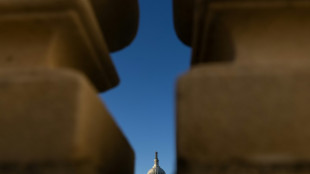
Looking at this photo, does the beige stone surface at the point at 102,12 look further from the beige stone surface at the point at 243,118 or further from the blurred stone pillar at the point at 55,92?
the beige stone surface at the point at 243,118

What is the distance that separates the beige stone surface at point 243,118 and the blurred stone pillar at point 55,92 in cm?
39

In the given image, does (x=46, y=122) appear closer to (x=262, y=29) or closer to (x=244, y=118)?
(x=244, y=118)

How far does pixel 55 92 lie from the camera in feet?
4.25

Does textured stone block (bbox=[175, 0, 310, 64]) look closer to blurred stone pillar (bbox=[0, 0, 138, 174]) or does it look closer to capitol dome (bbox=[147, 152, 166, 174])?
blurred stone pillar (bbox=[0, 0, 138, 174])

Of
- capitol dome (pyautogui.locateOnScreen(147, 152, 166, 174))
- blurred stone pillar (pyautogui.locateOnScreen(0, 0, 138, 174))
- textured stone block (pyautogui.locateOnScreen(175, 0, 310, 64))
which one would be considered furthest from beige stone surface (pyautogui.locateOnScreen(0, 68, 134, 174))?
capitol dome (pyautogui.locateOnScreen(147, 152, 166, 174))

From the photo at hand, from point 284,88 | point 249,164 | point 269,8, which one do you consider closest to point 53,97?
point 249,164

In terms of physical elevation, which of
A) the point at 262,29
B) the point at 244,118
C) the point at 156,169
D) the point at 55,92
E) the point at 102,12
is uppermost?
the point at 102,12

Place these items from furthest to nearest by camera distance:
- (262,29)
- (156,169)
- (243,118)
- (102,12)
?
(156,169), (102,12), (262,29), (243,118)

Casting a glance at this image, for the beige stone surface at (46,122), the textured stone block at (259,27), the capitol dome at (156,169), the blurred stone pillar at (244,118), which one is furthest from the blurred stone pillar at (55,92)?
the capitol dome at (156,169)

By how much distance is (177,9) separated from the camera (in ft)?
7.33

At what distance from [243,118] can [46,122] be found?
2.41ft

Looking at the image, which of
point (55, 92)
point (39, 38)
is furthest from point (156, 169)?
Answer: point (55, 92)

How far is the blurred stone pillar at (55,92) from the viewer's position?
4.09 feet

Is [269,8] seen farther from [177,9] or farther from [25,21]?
A: [25,21]
